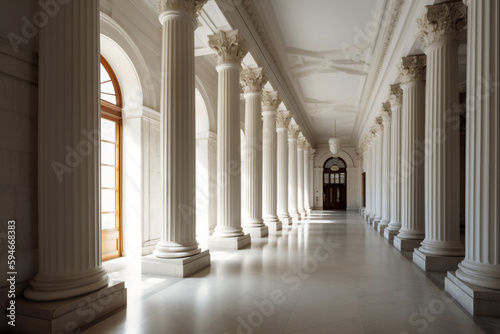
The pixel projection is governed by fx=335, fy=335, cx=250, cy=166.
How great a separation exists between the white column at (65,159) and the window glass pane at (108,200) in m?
4.67

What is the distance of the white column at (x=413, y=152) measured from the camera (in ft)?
30.7

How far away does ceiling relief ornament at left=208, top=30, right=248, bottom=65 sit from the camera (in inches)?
362

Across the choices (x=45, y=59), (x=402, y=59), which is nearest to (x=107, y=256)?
(x=45, y=59)

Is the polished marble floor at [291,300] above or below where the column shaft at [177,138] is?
below

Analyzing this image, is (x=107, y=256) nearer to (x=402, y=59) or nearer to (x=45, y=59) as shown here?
(x=45, y=59)

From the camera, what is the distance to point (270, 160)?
47.9ft

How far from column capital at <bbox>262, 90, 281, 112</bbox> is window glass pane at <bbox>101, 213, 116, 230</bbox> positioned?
26.8 feet

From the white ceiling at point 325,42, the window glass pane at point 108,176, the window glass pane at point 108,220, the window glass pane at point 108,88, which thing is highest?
the white ceiling at point 325,42

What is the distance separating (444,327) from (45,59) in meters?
5.79

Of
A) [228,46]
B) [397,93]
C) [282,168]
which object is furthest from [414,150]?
[282,168]

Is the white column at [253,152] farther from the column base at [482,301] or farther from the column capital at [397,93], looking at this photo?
the column base at [482,301]

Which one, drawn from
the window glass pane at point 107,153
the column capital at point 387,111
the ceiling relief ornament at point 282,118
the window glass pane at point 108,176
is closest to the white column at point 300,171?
the ceiling relief ornament at point 282,118

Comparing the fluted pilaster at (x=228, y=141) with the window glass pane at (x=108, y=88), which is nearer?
the window glass pane at (x=108, y=88)

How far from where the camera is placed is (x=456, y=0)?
7.12 m
